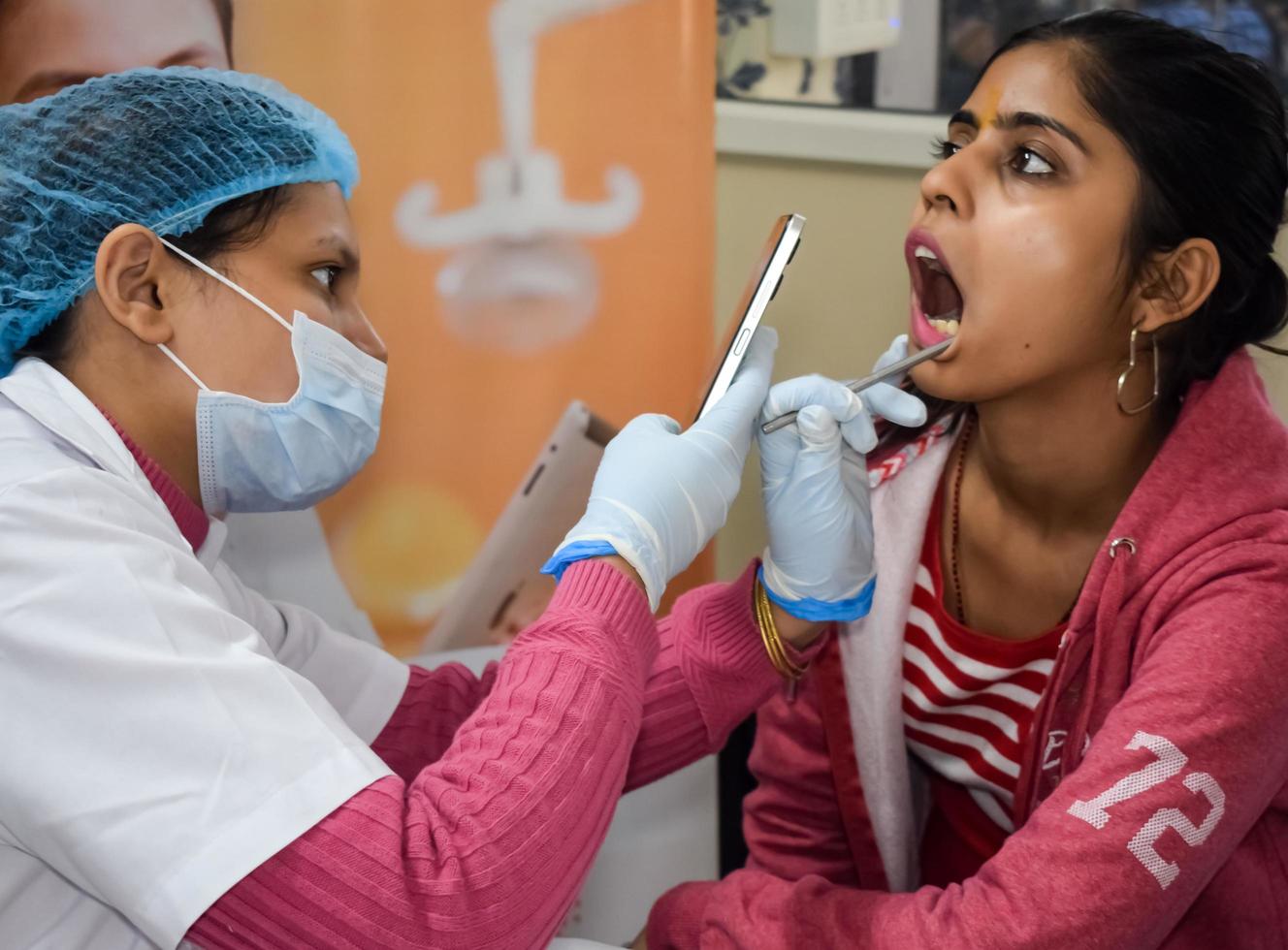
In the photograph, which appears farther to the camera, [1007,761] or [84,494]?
[1007,761]

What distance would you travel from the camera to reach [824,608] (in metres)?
1.21

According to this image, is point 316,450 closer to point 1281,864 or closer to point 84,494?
point 84,494

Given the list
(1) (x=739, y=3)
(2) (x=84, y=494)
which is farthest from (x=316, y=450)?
(1) (x=739, y=3)

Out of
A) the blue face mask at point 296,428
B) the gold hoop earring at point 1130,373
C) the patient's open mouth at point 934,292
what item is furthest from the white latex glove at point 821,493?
the blue face mask at point 296,428

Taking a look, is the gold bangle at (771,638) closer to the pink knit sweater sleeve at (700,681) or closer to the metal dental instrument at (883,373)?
the pink knit sweater sleeve at (700,681)

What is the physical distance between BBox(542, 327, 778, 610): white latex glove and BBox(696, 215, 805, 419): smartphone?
18 mm

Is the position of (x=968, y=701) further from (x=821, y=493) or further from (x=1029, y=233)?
(x=1029, y=233)

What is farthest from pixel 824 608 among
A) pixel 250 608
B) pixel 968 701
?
pixel 250 608

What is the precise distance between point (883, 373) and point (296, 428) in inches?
20.5

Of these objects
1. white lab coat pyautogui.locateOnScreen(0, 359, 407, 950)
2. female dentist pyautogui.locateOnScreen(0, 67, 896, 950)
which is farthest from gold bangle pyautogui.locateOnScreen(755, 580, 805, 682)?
white lab coat pyautogui.locateOnScreen(0, 359, 407, 950)

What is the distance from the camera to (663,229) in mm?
1612

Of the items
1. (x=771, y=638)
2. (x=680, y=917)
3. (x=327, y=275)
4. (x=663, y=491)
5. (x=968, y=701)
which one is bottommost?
(x=680, y=917)

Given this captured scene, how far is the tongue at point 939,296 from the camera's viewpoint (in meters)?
1.27

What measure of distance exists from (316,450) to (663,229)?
63 centimetres
